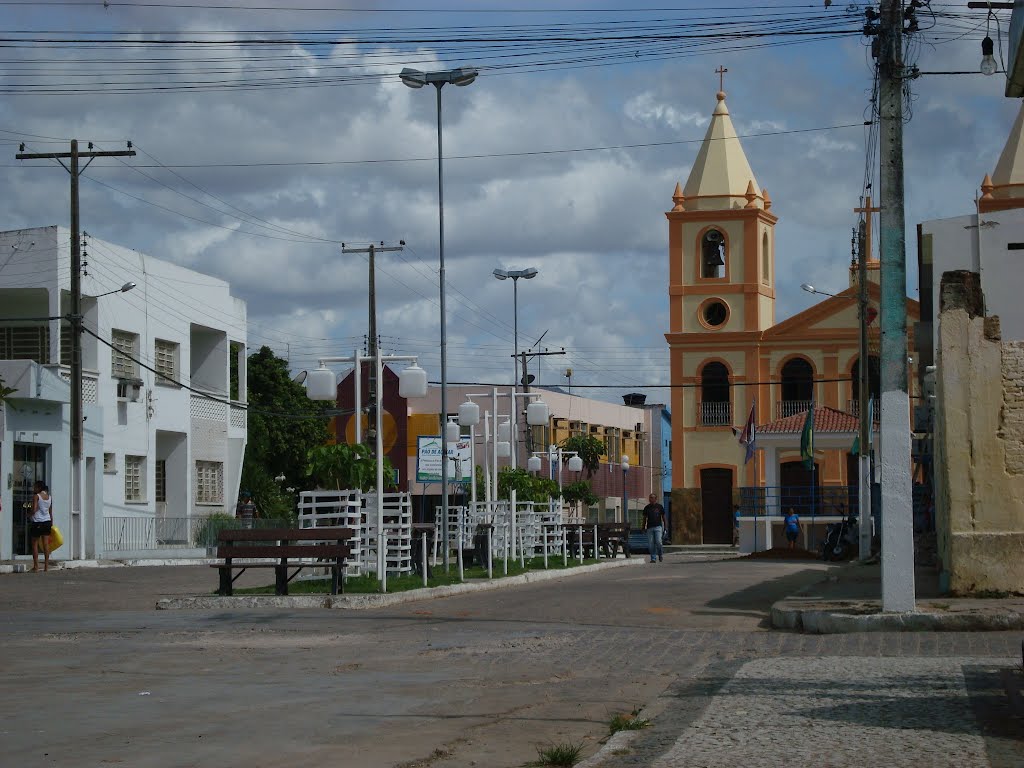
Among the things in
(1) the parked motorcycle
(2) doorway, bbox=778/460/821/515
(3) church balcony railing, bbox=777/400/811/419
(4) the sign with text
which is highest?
(3) church balcony railing, bbox=777/400/811/419

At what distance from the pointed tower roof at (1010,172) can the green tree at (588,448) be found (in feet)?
82.5

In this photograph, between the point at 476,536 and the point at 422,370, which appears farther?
the point at 476,536

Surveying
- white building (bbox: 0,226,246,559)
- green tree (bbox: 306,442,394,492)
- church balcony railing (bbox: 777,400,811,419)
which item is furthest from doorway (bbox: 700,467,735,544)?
green tree (bbox: 306,442,394,492)

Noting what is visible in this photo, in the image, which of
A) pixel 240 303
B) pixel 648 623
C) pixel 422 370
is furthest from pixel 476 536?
pixel 240 303

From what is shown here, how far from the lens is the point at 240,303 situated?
46125 mm

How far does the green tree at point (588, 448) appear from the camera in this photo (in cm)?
7412

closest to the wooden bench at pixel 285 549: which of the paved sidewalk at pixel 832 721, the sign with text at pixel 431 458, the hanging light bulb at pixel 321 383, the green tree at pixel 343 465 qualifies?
the green tree at pixel 343 465

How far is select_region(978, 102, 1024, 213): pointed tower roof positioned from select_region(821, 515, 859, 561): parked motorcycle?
1954cm

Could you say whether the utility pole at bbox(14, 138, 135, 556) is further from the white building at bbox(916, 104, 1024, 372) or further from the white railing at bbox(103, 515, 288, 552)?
the white building at bbox(916, 104, 1024, 372)

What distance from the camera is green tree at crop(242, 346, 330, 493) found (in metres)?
64.0

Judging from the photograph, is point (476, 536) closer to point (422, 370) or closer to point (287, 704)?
point (422, 370)

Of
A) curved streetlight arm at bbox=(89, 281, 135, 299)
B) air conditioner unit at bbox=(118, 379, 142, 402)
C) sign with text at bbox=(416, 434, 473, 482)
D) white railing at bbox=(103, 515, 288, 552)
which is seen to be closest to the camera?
curved streetlight arm at bbox=(89, 281, 135, 299)

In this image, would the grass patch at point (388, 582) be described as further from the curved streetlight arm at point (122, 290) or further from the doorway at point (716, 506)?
the doorway at point (716, 506)

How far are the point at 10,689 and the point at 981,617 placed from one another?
8811 millimetres
